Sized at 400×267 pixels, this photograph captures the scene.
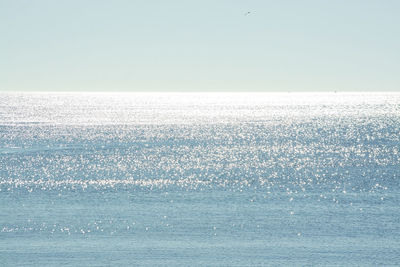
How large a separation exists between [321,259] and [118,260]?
5.91m

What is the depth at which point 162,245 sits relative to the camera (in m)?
18.1

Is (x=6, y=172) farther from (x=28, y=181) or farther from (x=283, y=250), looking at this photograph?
(x=283, y=250)

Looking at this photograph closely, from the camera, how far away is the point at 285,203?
25.9m

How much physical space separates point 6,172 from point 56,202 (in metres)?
11.8

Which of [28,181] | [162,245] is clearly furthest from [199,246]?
[28,181]

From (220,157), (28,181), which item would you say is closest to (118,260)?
(28,181)

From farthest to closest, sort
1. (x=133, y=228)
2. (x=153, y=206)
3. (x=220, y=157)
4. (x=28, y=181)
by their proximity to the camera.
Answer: (x=220, y=157) < (x=28, y=181) < (x=153, y=206) < (x=133, y=228)

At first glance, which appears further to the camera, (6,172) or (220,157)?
(220,157)

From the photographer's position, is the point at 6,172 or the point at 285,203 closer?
the point at 285,203

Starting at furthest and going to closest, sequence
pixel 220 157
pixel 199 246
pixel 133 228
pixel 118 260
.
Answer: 1. pixel 220 157
2. pixel 133 228
3. pixel 199 246
4. pixel 118 260

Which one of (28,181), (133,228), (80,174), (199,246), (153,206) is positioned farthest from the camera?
(80,174)

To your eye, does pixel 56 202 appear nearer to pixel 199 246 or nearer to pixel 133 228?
pixel 133 228

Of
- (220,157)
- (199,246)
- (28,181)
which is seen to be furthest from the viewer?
(220,157)

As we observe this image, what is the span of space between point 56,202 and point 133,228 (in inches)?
264
